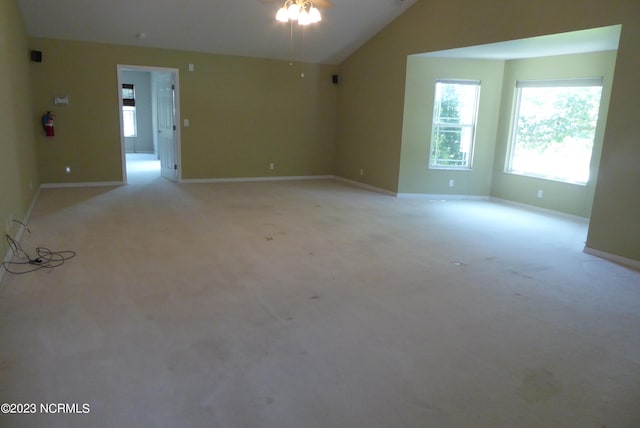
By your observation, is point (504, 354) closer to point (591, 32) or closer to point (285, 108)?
point (591, 32)

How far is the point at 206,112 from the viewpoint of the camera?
838 centimetres

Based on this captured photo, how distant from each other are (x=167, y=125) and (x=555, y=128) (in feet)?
22.4

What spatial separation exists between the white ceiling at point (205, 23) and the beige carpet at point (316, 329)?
10.6 feet

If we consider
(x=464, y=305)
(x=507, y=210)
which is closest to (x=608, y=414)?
(x=464, y=305)

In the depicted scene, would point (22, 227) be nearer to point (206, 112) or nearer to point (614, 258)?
point (206, 112)

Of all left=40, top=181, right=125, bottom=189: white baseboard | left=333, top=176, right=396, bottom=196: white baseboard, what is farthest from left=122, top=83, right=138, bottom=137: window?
left=333, top=176, right=396, bottom=196: white baseboard

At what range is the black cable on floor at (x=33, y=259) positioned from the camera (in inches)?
146

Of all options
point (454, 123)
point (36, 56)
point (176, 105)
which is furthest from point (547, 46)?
point (36, 56)

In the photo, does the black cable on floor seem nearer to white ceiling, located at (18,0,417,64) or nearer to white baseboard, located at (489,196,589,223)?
white ceiling, located at (18,0,417,64)

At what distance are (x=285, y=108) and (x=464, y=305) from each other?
6.68 metres

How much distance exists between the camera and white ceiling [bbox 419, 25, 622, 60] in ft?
15.8

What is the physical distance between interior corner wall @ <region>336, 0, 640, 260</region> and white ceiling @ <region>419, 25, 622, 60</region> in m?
0.14

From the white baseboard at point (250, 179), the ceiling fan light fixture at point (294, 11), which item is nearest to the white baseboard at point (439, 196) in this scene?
the white baseboard at point (250, 179)

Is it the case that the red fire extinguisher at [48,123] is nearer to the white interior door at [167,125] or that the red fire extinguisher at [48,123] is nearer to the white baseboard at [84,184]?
the white baseboard at [84,184]
